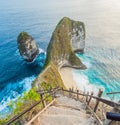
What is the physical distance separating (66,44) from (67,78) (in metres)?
10.8

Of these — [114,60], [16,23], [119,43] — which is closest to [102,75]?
[114,60]

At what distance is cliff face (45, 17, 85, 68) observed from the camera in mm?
47222

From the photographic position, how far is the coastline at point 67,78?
4186cm

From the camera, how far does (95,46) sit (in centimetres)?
6350

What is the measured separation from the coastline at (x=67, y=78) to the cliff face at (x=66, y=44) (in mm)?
1461

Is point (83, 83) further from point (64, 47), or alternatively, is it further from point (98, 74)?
point (64, 47)

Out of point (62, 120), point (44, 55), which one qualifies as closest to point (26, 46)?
point (44, 55)

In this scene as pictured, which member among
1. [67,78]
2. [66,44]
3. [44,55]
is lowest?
[67,78]

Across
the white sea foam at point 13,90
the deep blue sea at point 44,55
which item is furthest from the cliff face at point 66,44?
the white sea foam at point 13,90

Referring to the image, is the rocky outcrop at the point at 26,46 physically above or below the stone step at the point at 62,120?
below

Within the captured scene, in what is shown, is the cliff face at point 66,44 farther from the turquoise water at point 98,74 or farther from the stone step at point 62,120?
the stone step at point 62,120

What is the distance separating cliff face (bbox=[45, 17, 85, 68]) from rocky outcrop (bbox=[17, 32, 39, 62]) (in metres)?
4.91

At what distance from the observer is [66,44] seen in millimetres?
51812

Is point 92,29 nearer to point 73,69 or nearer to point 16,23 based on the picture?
point 16,23
